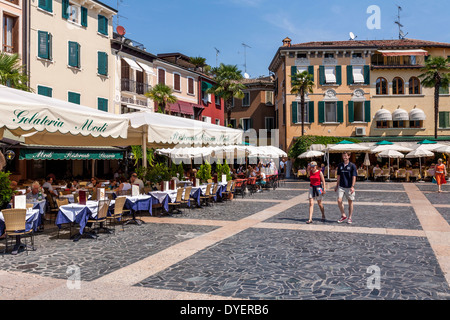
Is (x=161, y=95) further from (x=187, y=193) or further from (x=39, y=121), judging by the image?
(x=39, y=121)

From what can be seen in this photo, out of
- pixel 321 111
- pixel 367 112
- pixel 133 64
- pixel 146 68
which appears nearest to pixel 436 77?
pixel 367 112

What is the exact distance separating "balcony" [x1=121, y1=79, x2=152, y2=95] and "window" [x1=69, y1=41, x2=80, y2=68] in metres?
3.93

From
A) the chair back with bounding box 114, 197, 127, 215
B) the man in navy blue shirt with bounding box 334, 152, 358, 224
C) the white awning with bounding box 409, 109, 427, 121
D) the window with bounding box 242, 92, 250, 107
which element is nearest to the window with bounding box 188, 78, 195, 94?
the window with bounding box 242, 92, 250, 107

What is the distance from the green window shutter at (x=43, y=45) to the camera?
20797mm

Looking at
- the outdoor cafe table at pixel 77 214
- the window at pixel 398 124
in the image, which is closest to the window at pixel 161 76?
the window at pixel 398 124

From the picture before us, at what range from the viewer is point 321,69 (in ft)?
117

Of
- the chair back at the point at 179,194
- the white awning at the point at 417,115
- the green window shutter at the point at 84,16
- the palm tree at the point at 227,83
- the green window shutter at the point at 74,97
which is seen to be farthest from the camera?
the palm tree at the point at 227,83

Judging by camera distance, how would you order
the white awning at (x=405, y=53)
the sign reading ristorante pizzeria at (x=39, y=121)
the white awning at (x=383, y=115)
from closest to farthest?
1. the sign reading ristorante pizzeria at (x=39, y=121)
2. the white awning at (x=383, y=115)
3. the white awning at (x=405, y=53)

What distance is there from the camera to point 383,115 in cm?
3428

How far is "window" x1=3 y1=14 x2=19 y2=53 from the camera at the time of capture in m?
19.4

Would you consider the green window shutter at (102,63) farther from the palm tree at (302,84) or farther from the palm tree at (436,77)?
the palm tree at (436,77)

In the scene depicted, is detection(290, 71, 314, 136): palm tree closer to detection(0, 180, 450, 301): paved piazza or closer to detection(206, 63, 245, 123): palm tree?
A: detection(206, 63, 245, 123): palm tree

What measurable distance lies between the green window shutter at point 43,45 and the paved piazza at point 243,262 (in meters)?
13.7
